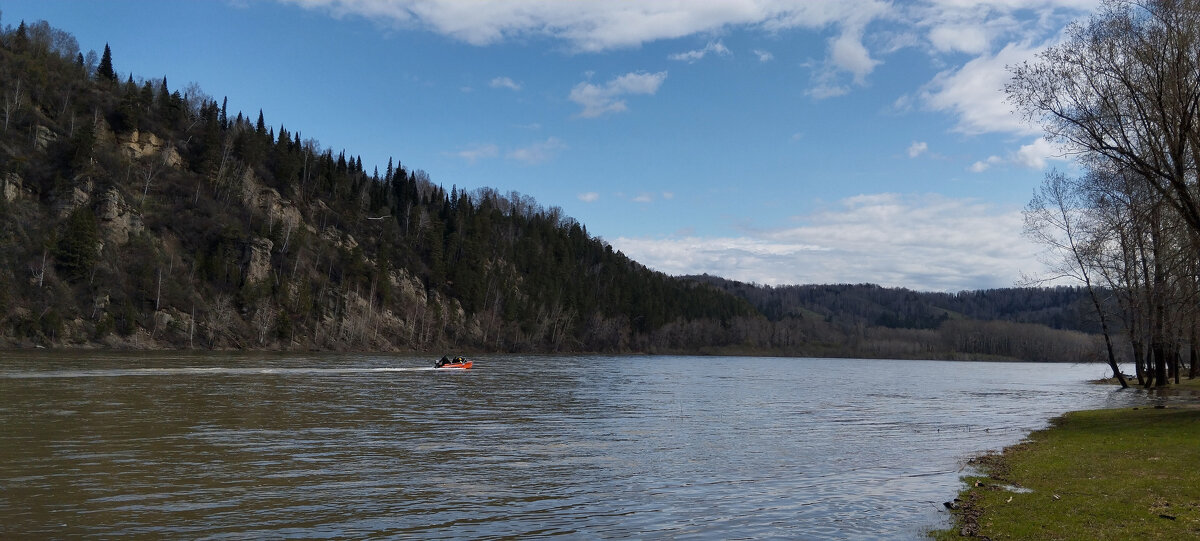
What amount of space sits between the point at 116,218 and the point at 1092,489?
410 feet

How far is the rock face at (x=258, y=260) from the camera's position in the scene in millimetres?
125000

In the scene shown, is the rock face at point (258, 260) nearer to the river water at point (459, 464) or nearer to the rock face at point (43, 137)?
the rock face at point (43, 137)

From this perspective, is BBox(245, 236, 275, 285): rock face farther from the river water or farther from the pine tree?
the river water

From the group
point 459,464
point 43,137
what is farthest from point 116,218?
point 459,464

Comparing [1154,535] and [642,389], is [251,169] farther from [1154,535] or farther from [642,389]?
[1154,535]

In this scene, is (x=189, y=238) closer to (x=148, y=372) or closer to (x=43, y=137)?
(x=43, y=137)

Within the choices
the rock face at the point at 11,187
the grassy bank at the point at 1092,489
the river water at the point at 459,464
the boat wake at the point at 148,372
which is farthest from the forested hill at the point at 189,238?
the grassy bank at the point at 1092,489

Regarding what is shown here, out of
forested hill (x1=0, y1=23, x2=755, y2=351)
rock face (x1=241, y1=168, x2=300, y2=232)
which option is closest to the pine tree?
forested hill (x1=0, y1=23, x2=755, y2=351)

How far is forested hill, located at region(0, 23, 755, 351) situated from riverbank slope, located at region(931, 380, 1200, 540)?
3982 inches

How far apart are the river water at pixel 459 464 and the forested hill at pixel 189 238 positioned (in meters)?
64.0

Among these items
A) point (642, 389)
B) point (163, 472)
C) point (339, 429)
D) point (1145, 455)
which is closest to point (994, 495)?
point (1145, 455)

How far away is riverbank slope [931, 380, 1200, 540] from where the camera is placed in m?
12.7

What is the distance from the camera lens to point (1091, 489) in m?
16.0

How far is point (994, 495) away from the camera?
16297mm
